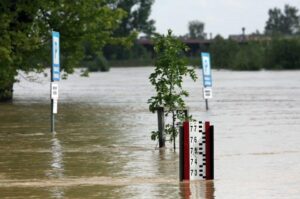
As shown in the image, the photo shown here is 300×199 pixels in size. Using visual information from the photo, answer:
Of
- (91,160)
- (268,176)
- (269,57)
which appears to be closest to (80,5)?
(91,160)

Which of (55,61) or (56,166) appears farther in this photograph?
(55,61)

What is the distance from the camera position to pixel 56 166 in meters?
15.4

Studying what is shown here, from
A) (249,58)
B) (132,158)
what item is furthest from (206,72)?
(249,58)

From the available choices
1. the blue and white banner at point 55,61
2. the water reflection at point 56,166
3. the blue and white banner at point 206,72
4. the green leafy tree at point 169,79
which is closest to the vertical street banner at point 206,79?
the blue and white banner at point 206,72

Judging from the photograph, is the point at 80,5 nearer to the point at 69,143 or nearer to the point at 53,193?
the point at 69,143

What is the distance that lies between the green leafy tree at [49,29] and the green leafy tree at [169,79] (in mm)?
15696

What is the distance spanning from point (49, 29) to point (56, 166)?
23269 millimetres

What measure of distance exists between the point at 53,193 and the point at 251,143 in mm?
7893

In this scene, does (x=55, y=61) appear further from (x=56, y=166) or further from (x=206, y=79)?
(x=206, y=79)

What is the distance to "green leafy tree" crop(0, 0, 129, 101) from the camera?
34.5m

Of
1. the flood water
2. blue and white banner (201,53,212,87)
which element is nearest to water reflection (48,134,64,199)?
the flood water

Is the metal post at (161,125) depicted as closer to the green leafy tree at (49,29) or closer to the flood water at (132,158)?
the flood water at (132,158)

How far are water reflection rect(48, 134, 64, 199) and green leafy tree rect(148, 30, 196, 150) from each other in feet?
6.60

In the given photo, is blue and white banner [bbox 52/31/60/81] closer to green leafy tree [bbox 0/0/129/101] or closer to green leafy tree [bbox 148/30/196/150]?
green leafy tree [bbox 148/30/196/150]
